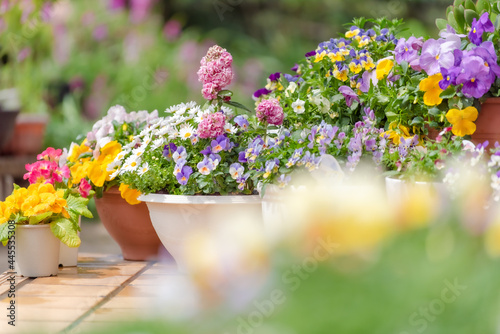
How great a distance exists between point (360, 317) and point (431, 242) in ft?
0.32

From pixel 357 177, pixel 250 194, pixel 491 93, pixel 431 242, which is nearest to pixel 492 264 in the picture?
pixel 431 242

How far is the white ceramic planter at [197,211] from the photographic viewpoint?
77.8 inches

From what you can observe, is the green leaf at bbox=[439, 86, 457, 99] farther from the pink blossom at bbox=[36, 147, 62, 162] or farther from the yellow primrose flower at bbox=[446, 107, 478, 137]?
the pink blossom at bbox=[36, 147, 62, 162]

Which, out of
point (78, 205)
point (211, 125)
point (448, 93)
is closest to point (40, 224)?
point (78, 205)

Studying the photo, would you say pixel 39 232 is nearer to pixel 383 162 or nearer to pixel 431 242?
pixel 383 162

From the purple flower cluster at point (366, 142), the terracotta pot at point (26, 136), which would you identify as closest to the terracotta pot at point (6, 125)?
the terracotta pot at point (26, 136)

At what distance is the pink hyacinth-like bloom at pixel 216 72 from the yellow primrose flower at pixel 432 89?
63 centimetres

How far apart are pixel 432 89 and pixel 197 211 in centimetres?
77

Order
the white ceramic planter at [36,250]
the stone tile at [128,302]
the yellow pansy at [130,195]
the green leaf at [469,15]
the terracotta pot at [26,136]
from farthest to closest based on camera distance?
the terracotta pot at [26,136] → the yellow pansy at [130,195] → the white ceramic planter at [36,250] → the green leaf at [469,15] → the stone tile at [128,302]

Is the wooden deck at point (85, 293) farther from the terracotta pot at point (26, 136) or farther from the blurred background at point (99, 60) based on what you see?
the blurred background at point (99, 60)

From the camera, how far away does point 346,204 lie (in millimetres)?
600

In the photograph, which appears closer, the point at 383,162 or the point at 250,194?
the point at 383,162

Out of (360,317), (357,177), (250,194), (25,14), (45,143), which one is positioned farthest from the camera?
(45,143)

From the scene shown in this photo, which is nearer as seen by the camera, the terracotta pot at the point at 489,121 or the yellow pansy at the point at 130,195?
the terracotta pot at the point at 489,121
